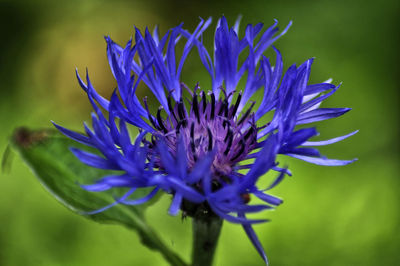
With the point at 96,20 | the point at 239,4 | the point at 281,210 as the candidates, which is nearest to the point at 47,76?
the point at 96,20

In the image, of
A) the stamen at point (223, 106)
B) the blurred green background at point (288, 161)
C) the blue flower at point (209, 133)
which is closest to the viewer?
the blue flower at point (209, 133)

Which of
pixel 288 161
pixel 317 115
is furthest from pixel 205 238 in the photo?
pixel 288 161

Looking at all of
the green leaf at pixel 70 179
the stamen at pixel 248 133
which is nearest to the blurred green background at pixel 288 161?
the green leaf at pixel 70 179

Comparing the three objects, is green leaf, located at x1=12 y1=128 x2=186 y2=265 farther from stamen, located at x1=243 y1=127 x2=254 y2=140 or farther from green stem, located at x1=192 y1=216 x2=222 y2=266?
stamen, located at x1=243 y1=127 x2=254 y2=140

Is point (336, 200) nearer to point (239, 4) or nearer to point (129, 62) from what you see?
point (129, 62)

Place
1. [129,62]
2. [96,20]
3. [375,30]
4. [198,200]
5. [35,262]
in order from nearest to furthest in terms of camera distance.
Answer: [198,200], [129,62], [35,262], [375,30], [96,20]

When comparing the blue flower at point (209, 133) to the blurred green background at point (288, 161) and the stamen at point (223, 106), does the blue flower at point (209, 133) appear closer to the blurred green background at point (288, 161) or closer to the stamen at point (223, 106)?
the stamen at point (223, 106)
